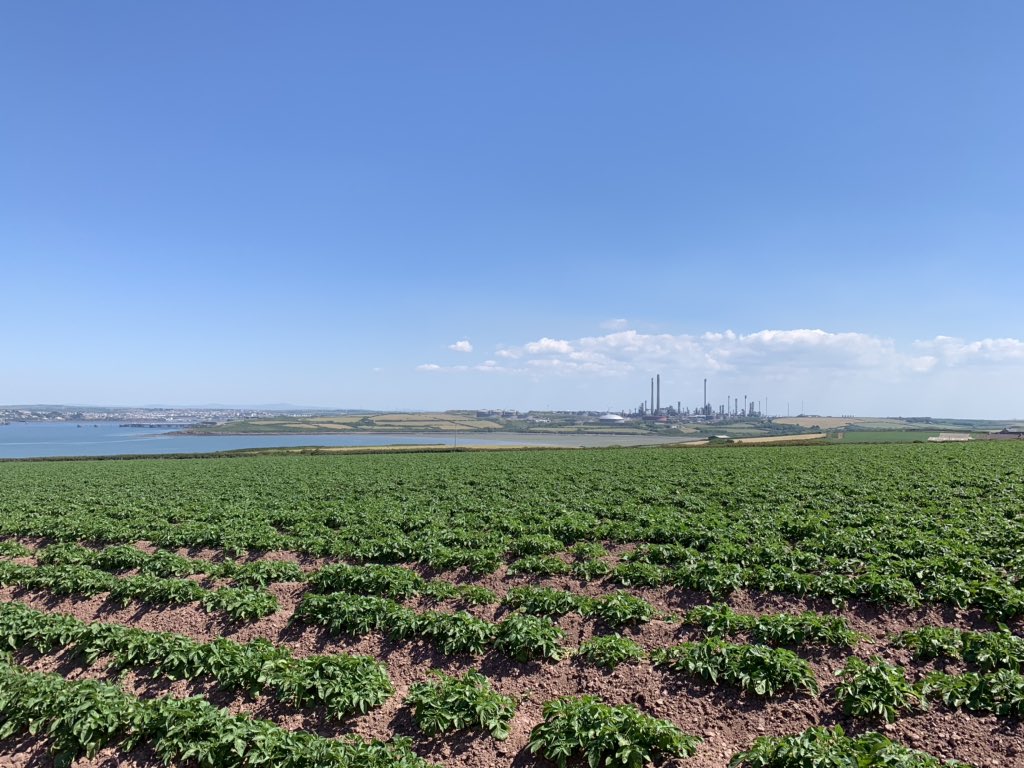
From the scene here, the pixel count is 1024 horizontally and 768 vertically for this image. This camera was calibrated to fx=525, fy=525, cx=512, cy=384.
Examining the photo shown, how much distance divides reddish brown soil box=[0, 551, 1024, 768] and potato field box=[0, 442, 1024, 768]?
1.6 inches

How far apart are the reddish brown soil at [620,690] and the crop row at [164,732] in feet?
1.07

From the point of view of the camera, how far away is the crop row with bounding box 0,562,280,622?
40.7ft

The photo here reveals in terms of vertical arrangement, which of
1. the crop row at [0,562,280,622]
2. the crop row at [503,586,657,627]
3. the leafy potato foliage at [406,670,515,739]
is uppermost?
the crop row at [503,586,657,627]

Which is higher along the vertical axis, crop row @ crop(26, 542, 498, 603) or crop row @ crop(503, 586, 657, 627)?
crop row @ crop(503, 586, 657, 627)

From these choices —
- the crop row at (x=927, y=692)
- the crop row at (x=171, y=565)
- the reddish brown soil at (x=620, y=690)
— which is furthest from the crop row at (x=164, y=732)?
the crop row at (x=927, y=692)

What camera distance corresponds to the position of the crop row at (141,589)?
489 inches

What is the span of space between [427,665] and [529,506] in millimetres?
13347

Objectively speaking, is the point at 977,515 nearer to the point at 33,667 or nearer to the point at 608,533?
the point at 608,533

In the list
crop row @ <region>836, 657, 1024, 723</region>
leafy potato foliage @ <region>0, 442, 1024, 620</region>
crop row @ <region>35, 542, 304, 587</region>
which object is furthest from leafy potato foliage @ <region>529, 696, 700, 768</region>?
crop row @ <region>35, 542, 304, 587</region>

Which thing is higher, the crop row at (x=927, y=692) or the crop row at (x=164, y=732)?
the crop row at (x=927, y=692)

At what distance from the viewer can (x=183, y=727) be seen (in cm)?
756

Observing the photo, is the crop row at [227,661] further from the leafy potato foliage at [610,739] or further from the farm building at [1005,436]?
the farm building at [1005,436]

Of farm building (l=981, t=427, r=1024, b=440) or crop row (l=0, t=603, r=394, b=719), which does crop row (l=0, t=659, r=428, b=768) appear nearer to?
crop row (l=0, t=603, r=394, b=719)

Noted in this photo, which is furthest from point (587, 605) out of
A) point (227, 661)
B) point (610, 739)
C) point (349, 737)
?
point (227, 661)
